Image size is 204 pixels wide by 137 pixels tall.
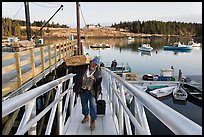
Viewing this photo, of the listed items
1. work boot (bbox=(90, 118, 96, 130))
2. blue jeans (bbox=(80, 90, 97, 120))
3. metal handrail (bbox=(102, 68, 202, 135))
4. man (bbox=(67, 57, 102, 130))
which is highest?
metal handrail (bbox=(102, 68, 202, 135))

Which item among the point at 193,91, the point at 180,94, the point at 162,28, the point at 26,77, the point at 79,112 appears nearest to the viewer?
the point at 79,112

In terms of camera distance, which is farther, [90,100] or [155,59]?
[155,59]

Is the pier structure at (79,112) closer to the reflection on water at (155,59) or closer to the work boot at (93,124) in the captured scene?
the work boot at (93,124)

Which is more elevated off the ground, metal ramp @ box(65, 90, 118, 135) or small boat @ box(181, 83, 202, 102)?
metal ramp @ box(65, 90, 118, 135)

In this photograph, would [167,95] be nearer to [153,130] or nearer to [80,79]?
[153,130]

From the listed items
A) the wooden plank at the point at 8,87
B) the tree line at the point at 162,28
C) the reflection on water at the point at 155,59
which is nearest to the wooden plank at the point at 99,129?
the wooden plank at the point at 8,87

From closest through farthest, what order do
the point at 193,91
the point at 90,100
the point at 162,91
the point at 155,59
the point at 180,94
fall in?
the point at 90,100, the point at 180,94, the point at 162,91, the point at 193,91, the point at 155,59

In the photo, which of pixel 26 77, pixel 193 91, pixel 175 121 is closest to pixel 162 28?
pixel 193 91

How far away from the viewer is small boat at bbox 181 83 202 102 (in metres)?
19.5

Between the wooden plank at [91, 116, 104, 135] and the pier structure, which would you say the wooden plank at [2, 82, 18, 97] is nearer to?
Answer: the pier structure

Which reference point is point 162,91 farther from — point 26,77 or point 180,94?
point 26,77

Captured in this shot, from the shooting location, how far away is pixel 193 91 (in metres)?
21.0

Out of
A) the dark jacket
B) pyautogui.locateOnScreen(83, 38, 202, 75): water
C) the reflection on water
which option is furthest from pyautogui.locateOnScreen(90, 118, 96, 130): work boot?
pyautogui.locateOnScreen(83, 38, 202, 75): water

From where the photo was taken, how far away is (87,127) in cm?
356
